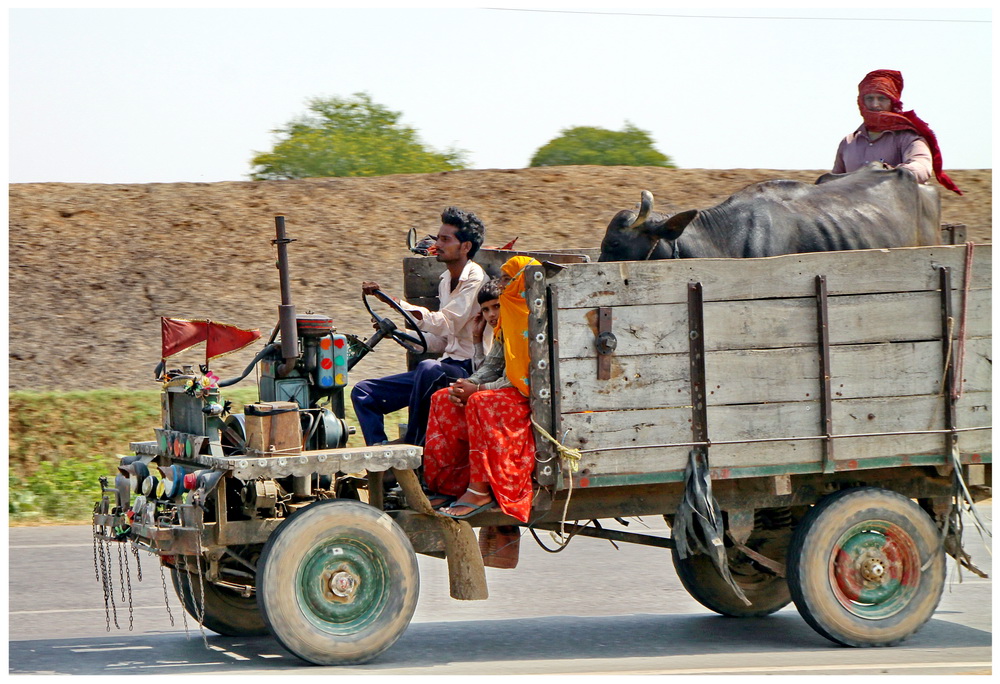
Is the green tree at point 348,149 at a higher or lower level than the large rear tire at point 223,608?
higher

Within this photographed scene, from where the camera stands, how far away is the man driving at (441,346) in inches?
255

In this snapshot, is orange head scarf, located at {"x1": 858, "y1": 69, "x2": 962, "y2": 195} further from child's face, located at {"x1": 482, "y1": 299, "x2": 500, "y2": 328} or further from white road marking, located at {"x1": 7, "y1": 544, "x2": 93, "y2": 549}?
white road marking, located at {"x1": 7, "y1": 544, "x2": 93, "y2": 549}

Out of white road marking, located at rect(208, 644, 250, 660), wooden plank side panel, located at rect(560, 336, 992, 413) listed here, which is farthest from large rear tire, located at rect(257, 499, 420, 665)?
wooden plank side panel, located at rect(560, 336, 992, 413)

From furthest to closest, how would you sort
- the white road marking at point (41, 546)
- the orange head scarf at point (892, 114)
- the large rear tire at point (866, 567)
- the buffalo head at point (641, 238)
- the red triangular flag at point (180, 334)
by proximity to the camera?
the white road marking at point (41, 546)
the orange head scarf at point (892, 114)
the buffalo head at point (641, 238)
the large rear tire at point (866, 567)
the red triangular flag at point (180, 334)

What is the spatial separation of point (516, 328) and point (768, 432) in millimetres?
1274

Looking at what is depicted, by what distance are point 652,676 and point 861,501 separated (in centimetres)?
148

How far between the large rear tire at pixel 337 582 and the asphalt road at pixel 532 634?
14 centimetres

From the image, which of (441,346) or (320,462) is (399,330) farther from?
(320,462)

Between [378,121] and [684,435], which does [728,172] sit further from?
[684,435]

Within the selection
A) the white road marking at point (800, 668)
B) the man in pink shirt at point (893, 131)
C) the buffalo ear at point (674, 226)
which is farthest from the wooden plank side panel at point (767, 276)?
the man in pink shirt at point (893, 131)

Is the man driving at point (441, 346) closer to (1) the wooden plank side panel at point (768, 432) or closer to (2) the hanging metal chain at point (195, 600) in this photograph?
(1) the wooden plank side panel at point (768, 432)

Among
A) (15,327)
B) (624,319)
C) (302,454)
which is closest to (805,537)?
(624,319)

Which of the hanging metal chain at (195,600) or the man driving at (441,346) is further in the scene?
the man driving at (441,346)

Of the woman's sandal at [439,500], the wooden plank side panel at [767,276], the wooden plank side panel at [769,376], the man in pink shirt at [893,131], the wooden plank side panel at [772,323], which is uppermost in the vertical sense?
the man in pink shirt at [893,131]
